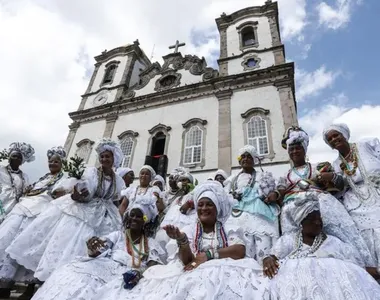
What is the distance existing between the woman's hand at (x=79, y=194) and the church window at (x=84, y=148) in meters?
12.6

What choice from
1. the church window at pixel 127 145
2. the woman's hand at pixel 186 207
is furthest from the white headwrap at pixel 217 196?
the church window at pixel 127 145

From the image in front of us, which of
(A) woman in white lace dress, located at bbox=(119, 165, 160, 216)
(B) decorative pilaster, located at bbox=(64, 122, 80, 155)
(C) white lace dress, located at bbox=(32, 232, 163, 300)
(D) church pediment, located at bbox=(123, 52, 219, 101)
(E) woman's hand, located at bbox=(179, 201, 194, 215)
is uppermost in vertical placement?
(D) church pediment, located at bbox=(123, 52, 219, 101)

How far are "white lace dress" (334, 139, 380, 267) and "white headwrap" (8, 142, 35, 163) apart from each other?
16.4 feet

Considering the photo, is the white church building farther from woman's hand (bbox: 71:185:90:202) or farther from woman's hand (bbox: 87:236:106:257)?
woman's hand (bbox: 87:236:106:257)

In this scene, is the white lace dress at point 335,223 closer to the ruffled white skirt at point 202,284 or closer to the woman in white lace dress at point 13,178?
the ruffled white skirt at point 202,284

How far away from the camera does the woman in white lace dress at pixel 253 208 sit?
2990 millimetres

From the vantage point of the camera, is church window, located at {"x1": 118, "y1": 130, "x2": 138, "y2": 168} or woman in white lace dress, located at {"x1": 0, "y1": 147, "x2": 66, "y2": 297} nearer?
woman in white lace dress, located at {"x1": 0, "y1": 147, "x2": 66, "y2": 297}

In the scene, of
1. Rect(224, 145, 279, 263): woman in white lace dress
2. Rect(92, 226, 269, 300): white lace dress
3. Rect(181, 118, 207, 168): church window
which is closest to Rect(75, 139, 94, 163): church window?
Rect(181, 118, 207, 168): church window

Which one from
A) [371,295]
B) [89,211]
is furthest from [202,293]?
[89,211]

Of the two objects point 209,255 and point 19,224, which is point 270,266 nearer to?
point 209,255

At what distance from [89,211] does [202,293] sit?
2128 millimetres

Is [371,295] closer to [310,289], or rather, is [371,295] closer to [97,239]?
[310,289]

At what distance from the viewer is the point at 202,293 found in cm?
164

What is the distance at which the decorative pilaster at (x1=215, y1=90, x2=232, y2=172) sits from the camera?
11656mm
